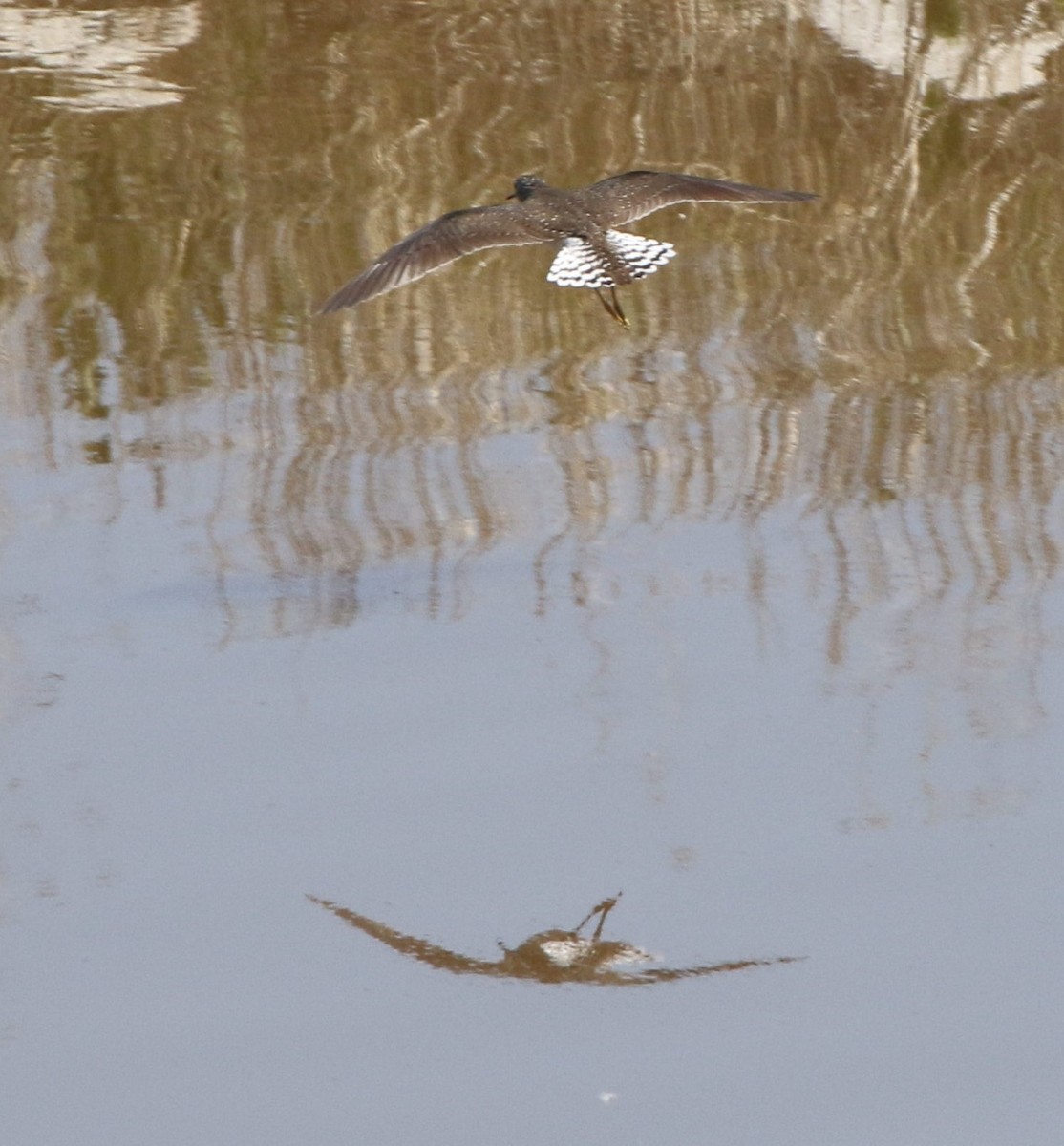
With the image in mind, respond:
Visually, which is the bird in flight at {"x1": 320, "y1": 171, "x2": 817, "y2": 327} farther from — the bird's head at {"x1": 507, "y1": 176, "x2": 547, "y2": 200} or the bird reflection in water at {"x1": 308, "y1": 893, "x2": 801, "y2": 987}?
the bird reflection in water at {"x1": 308, "y1": 893, "x2": 801, "y2": 987}

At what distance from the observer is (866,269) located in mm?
7762

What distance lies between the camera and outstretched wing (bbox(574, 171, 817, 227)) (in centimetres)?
657

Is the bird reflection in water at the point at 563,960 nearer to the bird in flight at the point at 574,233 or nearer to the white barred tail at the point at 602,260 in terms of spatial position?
the bird in flight at the point at 574,233

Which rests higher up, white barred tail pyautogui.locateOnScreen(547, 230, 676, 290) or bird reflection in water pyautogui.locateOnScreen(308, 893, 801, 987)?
white barred tail pyautogui.locateOnScreen(547, 230, 676, 290)

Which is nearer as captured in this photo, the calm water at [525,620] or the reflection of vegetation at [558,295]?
the calm water at [525,620]

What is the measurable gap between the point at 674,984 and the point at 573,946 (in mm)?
227

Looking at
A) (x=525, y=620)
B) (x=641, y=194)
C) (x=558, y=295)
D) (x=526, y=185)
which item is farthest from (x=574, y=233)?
(x=525, y=620)

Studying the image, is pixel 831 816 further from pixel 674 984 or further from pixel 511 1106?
pixel 511 1106

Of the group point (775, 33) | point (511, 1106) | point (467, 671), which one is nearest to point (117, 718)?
point (467, 671)

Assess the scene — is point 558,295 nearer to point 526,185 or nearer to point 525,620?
point 526,185

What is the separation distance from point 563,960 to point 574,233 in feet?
9.66

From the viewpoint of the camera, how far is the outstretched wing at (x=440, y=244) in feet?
20.1

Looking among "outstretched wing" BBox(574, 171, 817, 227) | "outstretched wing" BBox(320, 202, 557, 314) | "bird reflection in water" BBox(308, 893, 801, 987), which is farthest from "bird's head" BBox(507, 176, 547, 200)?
"bird reflection in water" BBox(308, 893, 801, 987)

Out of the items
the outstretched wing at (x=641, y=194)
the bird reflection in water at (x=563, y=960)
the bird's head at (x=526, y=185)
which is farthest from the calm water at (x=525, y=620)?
the outstretched wing at (x=641, y=194)
